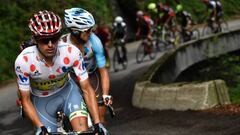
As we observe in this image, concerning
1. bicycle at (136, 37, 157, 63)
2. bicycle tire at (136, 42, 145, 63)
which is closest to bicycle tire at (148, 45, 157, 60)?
bicycle at (136, 37, 157, 63)

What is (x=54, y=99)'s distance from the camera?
5.75 m

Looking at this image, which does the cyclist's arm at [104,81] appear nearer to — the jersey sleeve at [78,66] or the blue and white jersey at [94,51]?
the blue and white jersey at [94,51]

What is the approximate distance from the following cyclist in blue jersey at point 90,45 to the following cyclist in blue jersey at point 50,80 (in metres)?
0.70

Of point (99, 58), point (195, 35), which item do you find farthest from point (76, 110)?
point (195, 35)

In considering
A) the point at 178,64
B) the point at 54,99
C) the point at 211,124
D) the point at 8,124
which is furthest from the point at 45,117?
the point at 178,64

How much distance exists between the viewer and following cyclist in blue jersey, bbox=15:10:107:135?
5199 millimetres

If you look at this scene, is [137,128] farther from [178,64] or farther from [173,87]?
[178,64]

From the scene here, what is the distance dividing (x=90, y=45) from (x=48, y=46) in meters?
1.64

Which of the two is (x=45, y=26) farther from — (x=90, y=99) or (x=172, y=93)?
(x=172, y=93)

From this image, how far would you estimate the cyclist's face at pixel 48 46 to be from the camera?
5.21 meters

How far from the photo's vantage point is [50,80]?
18.6 feet

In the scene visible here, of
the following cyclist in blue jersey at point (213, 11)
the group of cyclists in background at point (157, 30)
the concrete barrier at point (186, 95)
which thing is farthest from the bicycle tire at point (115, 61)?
the following cyclist in blue jersey at point (213, 11)

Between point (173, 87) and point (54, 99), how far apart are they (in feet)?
22.6

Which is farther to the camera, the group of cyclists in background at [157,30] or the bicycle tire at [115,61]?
the bicycle tire at [115,61]
